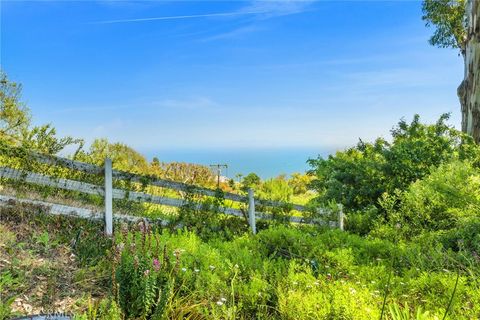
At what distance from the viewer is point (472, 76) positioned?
15.9 metres

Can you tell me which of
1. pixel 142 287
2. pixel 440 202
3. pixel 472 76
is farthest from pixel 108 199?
pixel 472 76

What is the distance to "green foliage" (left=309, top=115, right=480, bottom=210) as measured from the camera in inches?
477

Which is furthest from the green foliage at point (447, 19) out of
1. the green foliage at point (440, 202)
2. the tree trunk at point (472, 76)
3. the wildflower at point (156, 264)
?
the wildflower at point (156, 264)

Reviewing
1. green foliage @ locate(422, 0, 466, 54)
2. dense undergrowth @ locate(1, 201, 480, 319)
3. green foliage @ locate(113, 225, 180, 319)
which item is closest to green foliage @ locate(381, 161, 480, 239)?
dense undergrowth @ locate(1, 201, 480, 319)

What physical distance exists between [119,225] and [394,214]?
6.34 metres

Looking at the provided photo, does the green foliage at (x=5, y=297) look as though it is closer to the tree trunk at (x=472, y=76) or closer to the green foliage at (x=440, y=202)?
the green foliage at (x=440, y=202)

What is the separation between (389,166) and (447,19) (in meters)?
13.0

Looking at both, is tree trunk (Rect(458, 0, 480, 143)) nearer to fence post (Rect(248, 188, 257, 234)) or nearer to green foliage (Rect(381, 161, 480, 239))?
green foliage (Rect(381, 161, 480, 239))

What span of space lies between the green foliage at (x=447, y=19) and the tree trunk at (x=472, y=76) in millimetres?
5344

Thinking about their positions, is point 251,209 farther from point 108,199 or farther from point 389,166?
point 389,166

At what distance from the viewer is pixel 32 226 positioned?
21.1 ft

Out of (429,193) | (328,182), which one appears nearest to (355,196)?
(328,182)

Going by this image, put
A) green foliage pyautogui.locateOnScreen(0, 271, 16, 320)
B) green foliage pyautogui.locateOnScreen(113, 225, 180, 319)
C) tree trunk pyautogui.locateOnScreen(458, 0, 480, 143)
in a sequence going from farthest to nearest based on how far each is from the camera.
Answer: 1. tree trunk pyautogui.locateOnScreen(458, 0, 480, 143)
2. green foliage pyautogui.locateOnScreen(0, 271, 16, 320)
3. green foliage pyautogui.locateOnScreen(113, 225, 180, 319)

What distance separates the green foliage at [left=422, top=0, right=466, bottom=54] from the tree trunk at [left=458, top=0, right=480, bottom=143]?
5.34m
